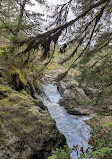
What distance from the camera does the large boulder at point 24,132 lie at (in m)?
3.16

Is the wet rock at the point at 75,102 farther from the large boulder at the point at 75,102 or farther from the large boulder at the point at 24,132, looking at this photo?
the large boulder at the point at 24,132

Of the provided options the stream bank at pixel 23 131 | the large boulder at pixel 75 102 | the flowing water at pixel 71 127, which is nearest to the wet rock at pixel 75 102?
the large boulder at pixel 75 102

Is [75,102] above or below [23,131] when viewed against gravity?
below

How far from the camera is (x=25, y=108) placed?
415cm

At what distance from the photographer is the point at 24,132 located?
3.50 m

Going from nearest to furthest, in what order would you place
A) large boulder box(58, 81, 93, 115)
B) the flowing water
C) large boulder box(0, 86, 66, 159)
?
1. large boulder box(0, 86, 66, 159)
2. the flowing water
3. large boulder box(58, 81, 93, 115)

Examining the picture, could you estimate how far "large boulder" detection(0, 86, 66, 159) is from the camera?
10.4 ft

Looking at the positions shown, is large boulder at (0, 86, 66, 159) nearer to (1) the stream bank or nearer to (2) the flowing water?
(1) the stream bank

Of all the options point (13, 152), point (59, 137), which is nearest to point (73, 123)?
point (59, 137)

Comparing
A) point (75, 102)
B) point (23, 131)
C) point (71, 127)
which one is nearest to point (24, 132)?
point (23, 131)

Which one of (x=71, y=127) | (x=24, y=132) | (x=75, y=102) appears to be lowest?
(x=71, y=127)

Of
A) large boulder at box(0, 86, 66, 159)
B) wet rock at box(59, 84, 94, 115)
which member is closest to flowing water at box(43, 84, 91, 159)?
wet rock at box(59, 84, 94, 115)

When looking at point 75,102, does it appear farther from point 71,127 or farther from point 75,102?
point 71,127

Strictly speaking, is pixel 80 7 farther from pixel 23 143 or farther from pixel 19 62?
pixel 23 143
